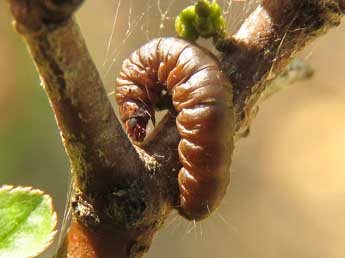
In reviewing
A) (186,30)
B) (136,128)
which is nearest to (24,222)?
(136,128)

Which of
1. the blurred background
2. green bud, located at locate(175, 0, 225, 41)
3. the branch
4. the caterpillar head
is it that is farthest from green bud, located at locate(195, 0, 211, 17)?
the blurred background

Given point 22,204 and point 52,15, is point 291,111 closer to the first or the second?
point 22,204

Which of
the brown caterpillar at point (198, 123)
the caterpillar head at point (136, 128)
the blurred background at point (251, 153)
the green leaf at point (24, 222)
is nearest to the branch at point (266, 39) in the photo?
the brown caterpillar at point (198, 123)

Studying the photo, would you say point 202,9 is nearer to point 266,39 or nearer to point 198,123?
point 266,39

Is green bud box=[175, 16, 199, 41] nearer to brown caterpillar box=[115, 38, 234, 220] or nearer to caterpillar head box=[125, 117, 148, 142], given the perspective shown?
brown caterpillar box=[115, 38, 234, 220]

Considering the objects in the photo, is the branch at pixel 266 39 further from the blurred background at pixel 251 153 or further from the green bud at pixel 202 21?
the blurred background at pixel 251 153

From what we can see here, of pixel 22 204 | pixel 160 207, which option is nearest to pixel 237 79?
pixel 160 207
